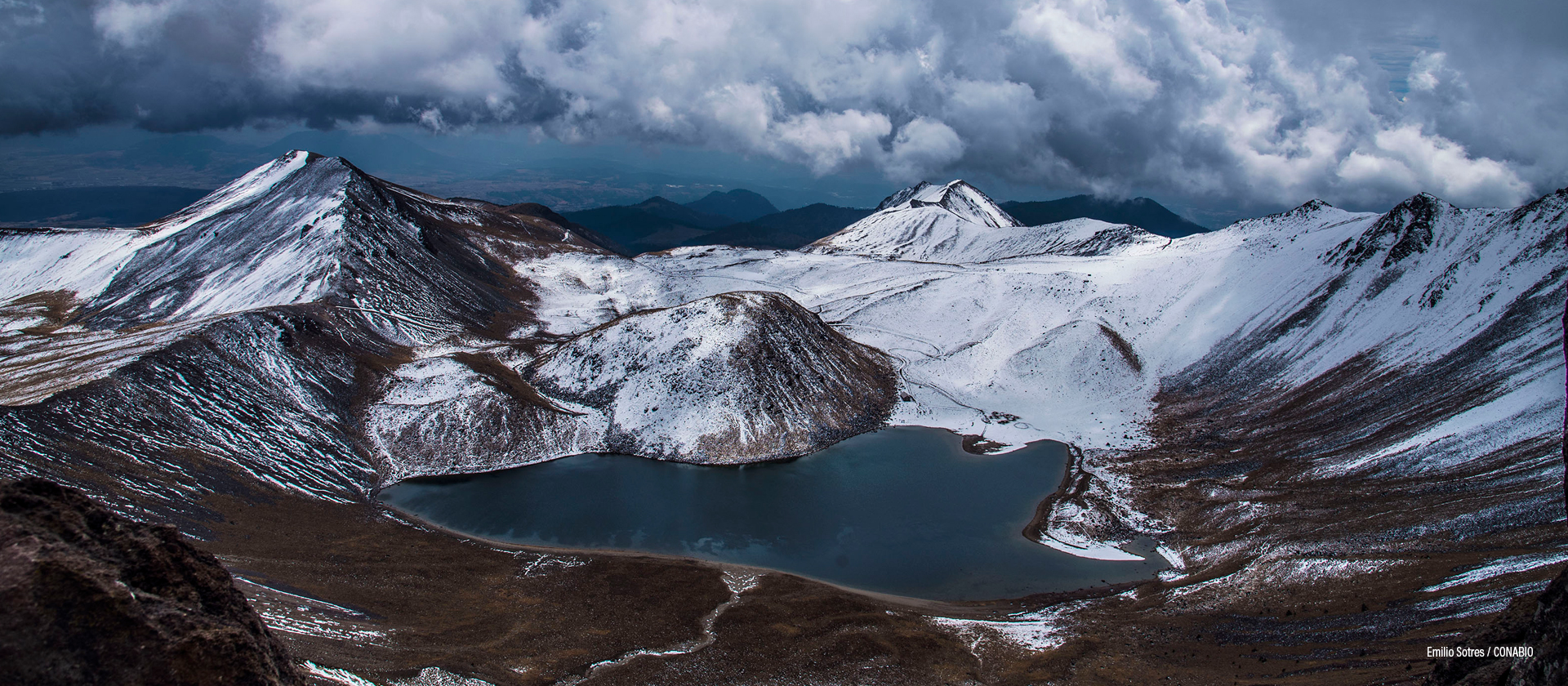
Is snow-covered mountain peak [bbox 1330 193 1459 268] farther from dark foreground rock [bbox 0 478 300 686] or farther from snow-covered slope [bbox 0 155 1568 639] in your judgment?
dark foreground rock [bbox 0 478 300 686]

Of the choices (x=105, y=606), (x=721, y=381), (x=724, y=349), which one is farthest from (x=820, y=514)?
(x=105, y=606)

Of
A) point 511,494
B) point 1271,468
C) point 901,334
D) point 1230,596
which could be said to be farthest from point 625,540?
point 901,334

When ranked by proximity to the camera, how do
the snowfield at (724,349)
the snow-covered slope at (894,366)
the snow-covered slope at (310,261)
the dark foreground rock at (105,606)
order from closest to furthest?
1. the dark foreground rock at (105,606)
2. the snow-covered slope at (894,366)
3. the snowfield at (724,349)
4. the snow-covered slope at (310,261)

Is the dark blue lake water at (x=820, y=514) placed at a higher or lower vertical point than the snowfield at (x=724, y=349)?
lower

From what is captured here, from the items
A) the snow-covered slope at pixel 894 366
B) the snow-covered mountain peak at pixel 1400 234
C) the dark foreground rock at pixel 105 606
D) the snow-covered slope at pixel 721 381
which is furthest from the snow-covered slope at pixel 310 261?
the snow-covered mountain peak at pixel 1400 234

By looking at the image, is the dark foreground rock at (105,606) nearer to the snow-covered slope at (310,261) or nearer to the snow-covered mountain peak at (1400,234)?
the snow-covered slope at (310,261)

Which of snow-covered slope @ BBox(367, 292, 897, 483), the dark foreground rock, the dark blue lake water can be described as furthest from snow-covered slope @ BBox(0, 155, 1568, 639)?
the dark foreground rock

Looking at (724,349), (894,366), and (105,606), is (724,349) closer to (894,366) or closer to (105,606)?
(894,366)
